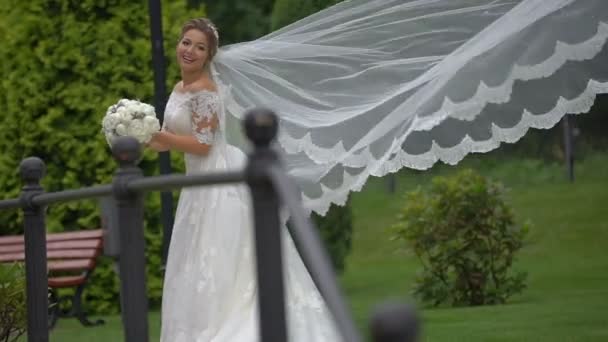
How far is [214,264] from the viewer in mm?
6824

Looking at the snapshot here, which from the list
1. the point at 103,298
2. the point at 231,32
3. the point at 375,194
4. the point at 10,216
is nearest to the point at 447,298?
the point at 103,298

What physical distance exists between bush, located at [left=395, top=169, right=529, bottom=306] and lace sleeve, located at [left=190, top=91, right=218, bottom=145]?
12.9ft

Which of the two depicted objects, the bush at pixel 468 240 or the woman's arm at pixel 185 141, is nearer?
the woman's arm at pixel 185 141

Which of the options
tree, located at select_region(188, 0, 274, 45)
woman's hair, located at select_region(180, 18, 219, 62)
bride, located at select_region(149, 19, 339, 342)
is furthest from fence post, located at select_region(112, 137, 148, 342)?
tree, located at select_region(188, 0, 274, 45)

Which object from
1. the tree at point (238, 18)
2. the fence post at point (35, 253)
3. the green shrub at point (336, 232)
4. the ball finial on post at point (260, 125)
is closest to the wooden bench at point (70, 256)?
the green shrub at point (336, 232)

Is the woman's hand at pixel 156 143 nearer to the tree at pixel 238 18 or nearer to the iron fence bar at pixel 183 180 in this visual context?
the iron fence bar at pixel 183 180

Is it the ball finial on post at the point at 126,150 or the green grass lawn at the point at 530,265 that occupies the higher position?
the ball finial on post at the point at 126,150

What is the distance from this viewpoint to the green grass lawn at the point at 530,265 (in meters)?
8.58

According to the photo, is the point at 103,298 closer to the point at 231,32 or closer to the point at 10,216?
the point at 10,216

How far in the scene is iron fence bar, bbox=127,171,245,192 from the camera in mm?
3566

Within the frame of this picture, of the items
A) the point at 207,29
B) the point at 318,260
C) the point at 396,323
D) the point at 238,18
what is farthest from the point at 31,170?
the point at 238,18

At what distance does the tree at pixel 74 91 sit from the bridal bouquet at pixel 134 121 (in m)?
4.59

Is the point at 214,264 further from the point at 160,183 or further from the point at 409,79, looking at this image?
the point at 160,183

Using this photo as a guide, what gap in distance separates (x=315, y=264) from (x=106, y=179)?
336 inches
